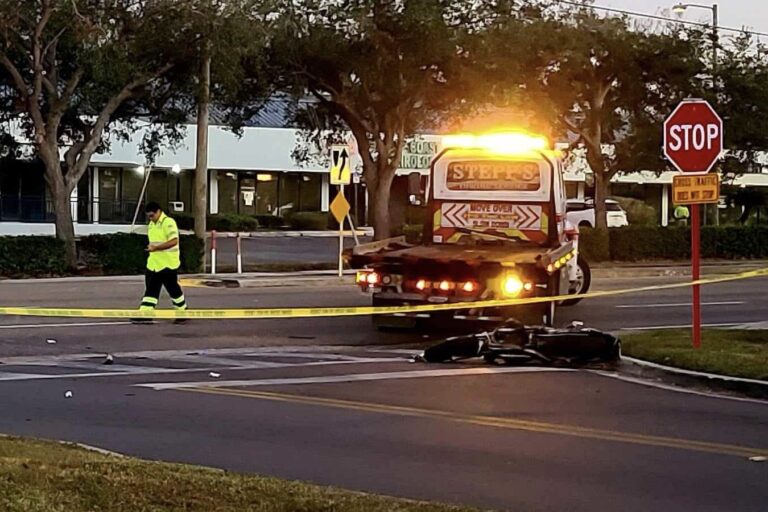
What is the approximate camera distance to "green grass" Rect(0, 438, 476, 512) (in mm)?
6012

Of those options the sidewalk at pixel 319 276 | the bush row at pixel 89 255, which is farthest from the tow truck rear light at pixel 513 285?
the bush row at pixel 89 255

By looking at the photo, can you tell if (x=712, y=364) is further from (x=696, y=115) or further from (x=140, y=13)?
(x=140, y=13)

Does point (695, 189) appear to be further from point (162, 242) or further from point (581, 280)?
point (581, 280)

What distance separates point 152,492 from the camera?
628 centimetres

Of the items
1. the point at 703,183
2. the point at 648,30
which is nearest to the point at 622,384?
the point at 703,183

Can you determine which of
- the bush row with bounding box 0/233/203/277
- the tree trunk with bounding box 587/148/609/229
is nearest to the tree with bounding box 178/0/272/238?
the bush row with bounding box 0/233/203/277

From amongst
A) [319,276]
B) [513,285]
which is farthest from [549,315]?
[319,276]

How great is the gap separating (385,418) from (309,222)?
44124mm

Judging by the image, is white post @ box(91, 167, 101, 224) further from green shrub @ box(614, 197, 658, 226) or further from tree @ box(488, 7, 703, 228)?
tree @ box(488, 7, 703, 228)

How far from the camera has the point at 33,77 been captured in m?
26.4

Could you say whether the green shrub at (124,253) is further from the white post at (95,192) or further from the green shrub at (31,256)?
the white post at (95,192)

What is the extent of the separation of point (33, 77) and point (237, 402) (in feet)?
57.2

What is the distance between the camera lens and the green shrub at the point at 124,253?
2712 cm

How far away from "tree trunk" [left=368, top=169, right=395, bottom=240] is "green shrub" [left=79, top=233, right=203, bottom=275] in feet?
15.6
